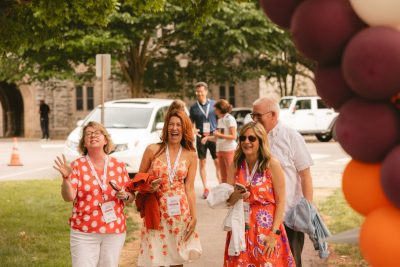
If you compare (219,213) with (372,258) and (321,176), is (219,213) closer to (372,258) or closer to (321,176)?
(321,176)

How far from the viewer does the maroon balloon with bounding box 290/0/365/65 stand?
224cm

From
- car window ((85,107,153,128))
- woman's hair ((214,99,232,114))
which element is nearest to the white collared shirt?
woman's hair ((214,99,232,114))

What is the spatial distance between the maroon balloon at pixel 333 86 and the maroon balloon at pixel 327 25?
0.11m

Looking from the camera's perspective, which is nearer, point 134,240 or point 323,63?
point 323,63

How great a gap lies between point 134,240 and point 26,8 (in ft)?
11.5

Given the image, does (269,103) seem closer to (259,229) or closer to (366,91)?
(259,229)

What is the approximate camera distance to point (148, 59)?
3184cm

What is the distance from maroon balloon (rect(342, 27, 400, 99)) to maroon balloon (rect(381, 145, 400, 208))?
192 millimetres

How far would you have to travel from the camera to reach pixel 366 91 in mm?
2166

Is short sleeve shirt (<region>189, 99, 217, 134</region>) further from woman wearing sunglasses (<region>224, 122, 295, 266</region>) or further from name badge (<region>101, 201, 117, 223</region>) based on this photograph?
woman wearing sunglasses (<region>224, 122, 295, 266</region>)

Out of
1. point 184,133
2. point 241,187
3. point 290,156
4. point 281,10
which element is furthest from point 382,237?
point 184,133

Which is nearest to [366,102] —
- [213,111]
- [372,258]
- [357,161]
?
[357,161]

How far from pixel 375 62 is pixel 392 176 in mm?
370

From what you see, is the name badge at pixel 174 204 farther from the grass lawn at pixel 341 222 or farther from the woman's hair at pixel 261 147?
the grass lawn at pixel 341 222
